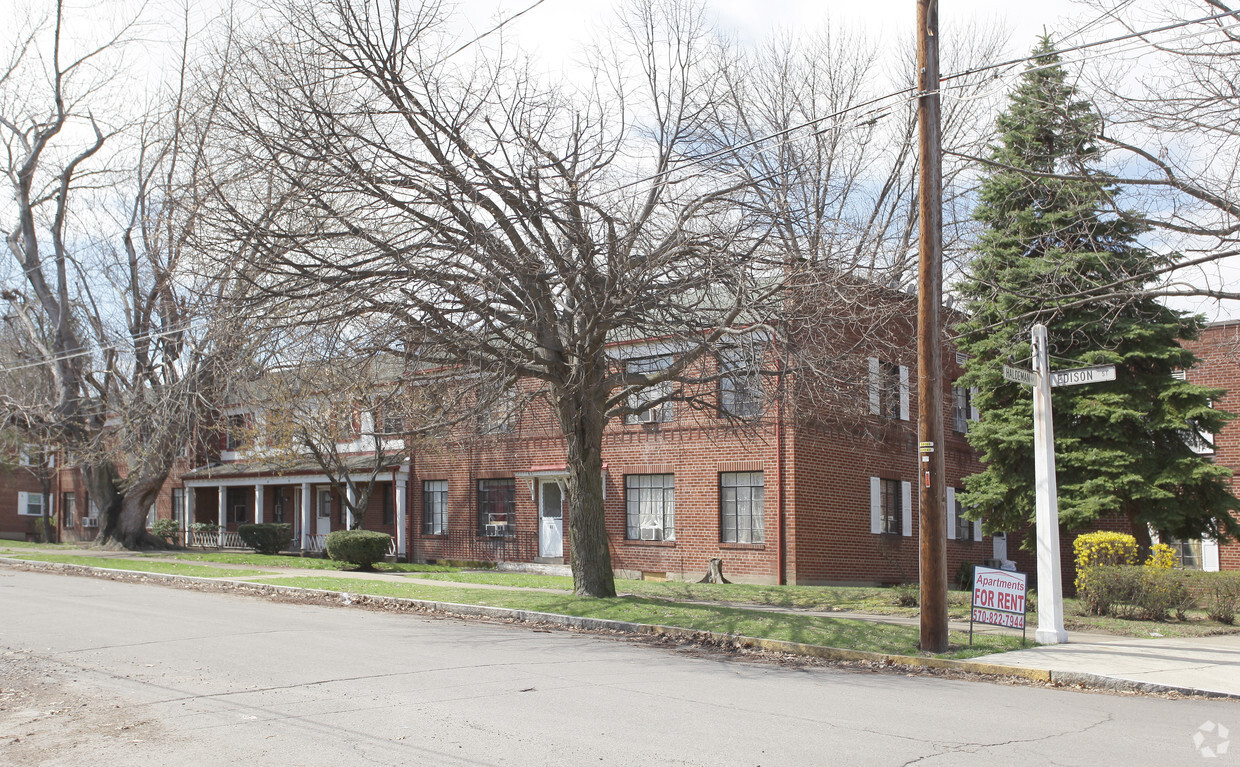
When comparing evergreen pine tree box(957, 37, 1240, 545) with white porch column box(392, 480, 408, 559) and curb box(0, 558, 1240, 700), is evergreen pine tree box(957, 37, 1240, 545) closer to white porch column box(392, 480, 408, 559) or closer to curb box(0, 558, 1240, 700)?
curb box(0, 558, 1240, 700)

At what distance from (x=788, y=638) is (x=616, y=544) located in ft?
43.5

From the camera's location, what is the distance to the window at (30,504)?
54.3m

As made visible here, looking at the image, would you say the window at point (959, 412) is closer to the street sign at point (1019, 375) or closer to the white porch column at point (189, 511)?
the street sign at point (1019, 375)

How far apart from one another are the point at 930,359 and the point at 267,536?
2665 cm

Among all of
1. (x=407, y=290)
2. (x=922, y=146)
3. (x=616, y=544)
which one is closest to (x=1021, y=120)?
(x=922, y=146)

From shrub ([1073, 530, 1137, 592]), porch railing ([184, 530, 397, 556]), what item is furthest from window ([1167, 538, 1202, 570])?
porch railing ([184, 530, 397, 556])

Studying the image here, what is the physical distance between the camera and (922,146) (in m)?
12.1

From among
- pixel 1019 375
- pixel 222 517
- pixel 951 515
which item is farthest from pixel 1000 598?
pixel 222 517

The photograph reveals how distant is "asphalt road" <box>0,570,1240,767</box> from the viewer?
6.76m

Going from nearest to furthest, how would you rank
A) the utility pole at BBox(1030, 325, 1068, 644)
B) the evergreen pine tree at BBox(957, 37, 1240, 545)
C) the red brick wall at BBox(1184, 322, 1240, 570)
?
the utility pole at BBox(1030, 325, 1068, 644) → the evergreen pine tree at BBox(957, 37, 1240, 545) → the red brick wall at BBox(1184, 322, 1240, 570)

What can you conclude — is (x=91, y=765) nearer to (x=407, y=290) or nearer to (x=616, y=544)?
(x=407, y=290)

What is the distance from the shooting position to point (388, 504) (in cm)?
3347

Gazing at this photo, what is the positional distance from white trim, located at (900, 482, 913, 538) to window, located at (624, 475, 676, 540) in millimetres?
6535

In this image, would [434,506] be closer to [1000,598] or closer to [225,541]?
[225,541]
